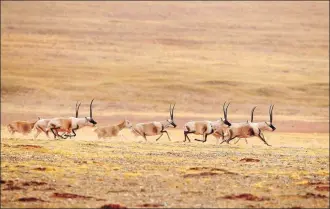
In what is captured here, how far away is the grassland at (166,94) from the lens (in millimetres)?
16922

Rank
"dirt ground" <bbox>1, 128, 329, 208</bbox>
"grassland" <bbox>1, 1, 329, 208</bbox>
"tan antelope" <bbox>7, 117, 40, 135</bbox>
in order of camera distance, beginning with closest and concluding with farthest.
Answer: "dirt ground" <bbox>1, 128, 329, 208</bbox> → "grassland" <bbox>1, 1, 329, 208</bbox> → "tan antelope" <bbox>7, 117, 40, 135</bbox>

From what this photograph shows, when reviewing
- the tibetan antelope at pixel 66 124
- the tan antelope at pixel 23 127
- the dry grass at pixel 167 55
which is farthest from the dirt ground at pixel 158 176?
the dry grass at pixel 167 55

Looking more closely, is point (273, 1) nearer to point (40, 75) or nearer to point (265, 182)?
point (40, 75)

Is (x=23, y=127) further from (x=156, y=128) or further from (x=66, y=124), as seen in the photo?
(x=156, y=128)

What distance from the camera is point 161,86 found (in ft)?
230

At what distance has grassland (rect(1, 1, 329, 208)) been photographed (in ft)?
55.5


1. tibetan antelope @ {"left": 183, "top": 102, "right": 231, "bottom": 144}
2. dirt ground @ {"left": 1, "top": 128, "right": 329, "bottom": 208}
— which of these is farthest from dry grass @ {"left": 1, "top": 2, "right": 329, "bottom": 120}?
dirt ground @ {"left": 1, "top": 128, "right": 329, "bottom": 208}

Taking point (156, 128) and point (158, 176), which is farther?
point (156, 128)

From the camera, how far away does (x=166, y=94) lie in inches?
2638

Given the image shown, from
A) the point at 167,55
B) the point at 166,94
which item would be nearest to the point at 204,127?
the point at 166,94

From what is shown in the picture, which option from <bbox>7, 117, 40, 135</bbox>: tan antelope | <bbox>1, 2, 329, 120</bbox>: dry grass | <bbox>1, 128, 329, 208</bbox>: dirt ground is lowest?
<bbox>1, 128, 329, 208</bbox>: dirt ground

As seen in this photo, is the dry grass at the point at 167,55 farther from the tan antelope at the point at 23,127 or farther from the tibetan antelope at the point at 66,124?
the tibetan antelope at the point at 66,124

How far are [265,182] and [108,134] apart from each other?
16038mm

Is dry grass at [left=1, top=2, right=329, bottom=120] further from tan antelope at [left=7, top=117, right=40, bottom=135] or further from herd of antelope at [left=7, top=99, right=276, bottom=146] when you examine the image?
herd of antelope at [left=7, top=99, right=276, bottom=146]
